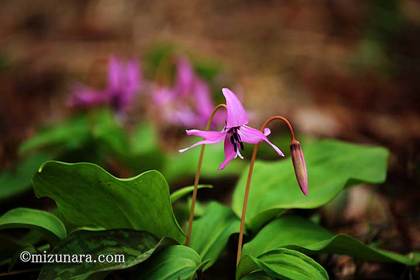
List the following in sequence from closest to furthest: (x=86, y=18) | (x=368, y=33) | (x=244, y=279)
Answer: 1. (x=244, y=279)
2. (x=368, y=33)
3. (x=86, y=18)

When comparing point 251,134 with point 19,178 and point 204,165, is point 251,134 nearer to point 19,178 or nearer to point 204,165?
point 204,165

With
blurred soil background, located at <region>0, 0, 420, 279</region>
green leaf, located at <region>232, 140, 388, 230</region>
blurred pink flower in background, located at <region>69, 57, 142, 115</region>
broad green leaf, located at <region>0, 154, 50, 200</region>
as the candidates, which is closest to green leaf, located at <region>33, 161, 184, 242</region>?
green leaf, located at <region>232, 140, 388, 230</region>

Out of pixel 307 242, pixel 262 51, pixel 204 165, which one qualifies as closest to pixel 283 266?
pixel 307 242

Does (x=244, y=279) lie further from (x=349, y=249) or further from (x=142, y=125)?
(x=142, y=125)

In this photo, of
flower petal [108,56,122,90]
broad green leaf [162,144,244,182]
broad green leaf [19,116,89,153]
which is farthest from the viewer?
flower petal [108,56,122,90]

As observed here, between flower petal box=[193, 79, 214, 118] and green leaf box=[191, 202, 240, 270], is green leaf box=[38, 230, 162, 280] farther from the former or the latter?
flower petal box=[193, 79, 214, 118]

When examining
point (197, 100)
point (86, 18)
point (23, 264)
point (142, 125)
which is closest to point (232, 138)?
point (23, 264)

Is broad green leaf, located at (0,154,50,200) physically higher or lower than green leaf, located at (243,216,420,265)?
lower
